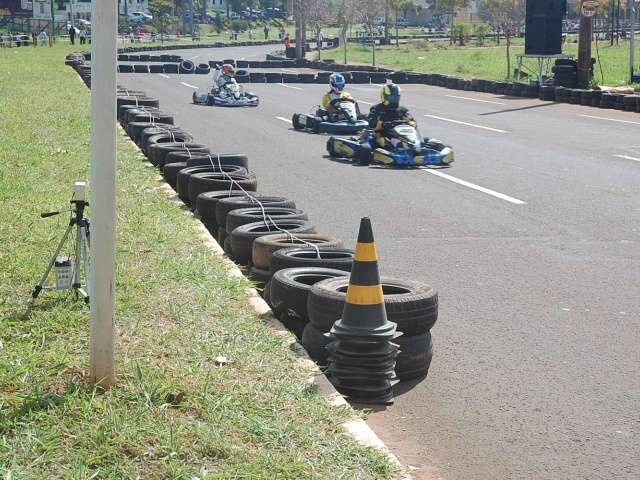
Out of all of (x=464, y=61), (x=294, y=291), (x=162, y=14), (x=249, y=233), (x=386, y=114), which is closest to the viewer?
(x=294, y=291)

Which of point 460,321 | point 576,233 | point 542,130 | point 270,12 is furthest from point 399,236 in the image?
point 270,12

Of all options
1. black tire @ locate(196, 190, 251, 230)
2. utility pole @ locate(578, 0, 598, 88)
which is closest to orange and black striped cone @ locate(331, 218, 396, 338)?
black tire @ locate(196, 190, 251, 230)

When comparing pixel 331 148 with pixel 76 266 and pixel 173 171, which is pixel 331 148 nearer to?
pixel 173 171

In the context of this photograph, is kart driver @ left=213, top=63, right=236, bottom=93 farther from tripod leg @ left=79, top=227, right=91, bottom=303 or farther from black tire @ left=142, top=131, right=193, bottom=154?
tripod leg @ left=79, top=227, right=91, bottom=303

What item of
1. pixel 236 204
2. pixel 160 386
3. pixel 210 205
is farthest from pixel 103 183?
pixel 210 205

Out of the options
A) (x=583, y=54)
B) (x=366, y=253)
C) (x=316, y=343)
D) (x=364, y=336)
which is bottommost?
(x=316, y=343)

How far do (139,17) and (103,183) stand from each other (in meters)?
122

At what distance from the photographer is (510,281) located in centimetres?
784

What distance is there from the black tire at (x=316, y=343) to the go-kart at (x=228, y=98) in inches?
837

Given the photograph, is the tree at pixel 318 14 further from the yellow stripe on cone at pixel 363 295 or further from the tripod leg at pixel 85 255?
the yellow stripe on cone at pixel 363 295

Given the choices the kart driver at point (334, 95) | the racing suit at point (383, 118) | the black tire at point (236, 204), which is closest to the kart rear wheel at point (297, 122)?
the kart driver at point (334, 95)

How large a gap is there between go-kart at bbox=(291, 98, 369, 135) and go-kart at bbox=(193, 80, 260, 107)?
691cm

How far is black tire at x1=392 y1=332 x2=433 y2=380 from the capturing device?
18.2 feet

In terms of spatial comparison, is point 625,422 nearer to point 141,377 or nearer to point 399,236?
point 141,377
